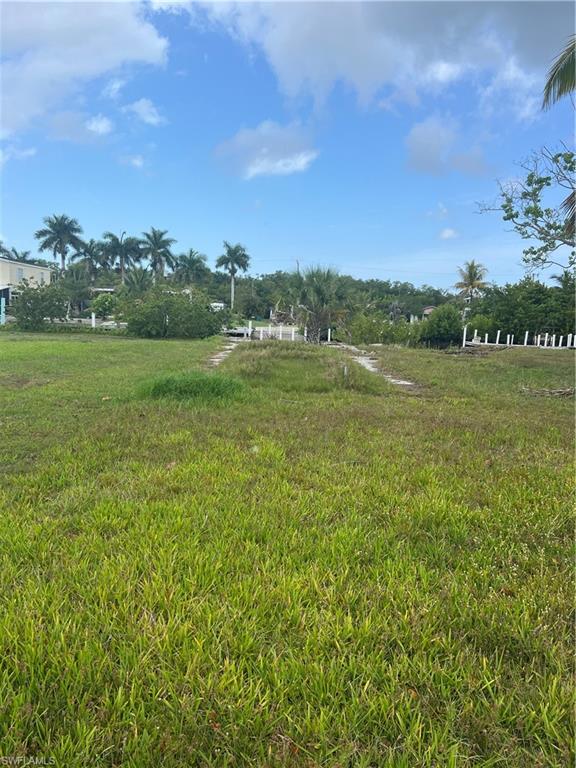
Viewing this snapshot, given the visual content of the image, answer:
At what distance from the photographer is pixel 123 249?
58.0 metres

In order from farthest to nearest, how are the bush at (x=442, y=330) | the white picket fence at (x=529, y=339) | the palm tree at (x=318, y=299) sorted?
the white picket fence at (x=529, y=339) → the bush at (x=442, y=330) → the palm tree at (x=318, y=299)

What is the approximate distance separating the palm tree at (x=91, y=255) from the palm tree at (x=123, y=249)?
1.03m

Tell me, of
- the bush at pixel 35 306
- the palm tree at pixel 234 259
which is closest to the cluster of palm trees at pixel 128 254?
the palm tree at pixel 234 259

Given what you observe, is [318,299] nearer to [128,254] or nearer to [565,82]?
[565,82]

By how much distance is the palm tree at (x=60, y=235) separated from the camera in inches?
2178

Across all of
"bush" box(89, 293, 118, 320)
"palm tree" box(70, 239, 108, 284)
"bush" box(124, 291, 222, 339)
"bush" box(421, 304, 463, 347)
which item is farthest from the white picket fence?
"palm tree" box(70, 239, 108, 284)

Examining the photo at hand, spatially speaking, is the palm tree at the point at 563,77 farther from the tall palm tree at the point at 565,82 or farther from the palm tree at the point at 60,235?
the palm tree at the point at 60,235

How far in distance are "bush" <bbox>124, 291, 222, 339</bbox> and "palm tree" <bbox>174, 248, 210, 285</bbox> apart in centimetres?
3098

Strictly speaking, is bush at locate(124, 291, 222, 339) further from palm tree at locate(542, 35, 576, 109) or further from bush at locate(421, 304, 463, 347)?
palm tree at locate(542, 35, 576, 109)

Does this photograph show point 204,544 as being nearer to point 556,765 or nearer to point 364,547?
point 364,547

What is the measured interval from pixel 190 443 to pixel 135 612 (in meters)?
2.69

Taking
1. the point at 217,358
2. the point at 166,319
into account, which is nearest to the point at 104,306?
the point at 166,319

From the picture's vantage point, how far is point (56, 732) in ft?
4.41

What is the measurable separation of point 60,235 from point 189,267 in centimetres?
1549
